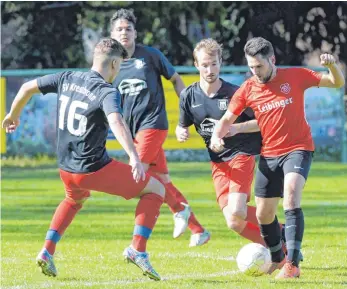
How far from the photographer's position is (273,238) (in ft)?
29.1

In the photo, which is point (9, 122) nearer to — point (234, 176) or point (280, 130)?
point (234, 176)

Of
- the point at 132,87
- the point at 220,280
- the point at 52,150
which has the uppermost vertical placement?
the point at 132,87

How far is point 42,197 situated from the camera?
673 inches

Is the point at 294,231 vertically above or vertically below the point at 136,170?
below

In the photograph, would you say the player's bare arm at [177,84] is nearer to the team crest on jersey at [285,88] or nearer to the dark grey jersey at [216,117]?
the dark grey jersey at [216,117]

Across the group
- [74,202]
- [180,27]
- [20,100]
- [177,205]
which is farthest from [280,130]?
[180,27]

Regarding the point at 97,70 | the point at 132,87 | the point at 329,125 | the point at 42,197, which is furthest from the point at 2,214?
the point at 329,125

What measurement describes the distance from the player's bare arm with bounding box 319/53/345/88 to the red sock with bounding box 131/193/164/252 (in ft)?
5.21

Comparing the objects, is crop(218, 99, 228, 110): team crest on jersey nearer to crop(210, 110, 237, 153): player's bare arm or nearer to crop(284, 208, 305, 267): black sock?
crop(210, 110, 237, 153): player's bare arm

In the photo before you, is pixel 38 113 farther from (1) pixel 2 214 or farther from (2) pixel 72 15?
(1) pixel 2 214

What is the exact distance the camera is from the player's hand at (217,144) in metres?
8.58

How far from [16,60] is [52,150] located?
719cm

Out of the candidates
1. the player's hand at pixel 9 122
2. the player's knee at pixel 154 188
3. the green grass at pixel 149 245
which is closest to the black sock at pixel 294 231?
the green grass at pixel 149 245

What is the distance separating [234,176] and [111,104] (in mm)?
1689
